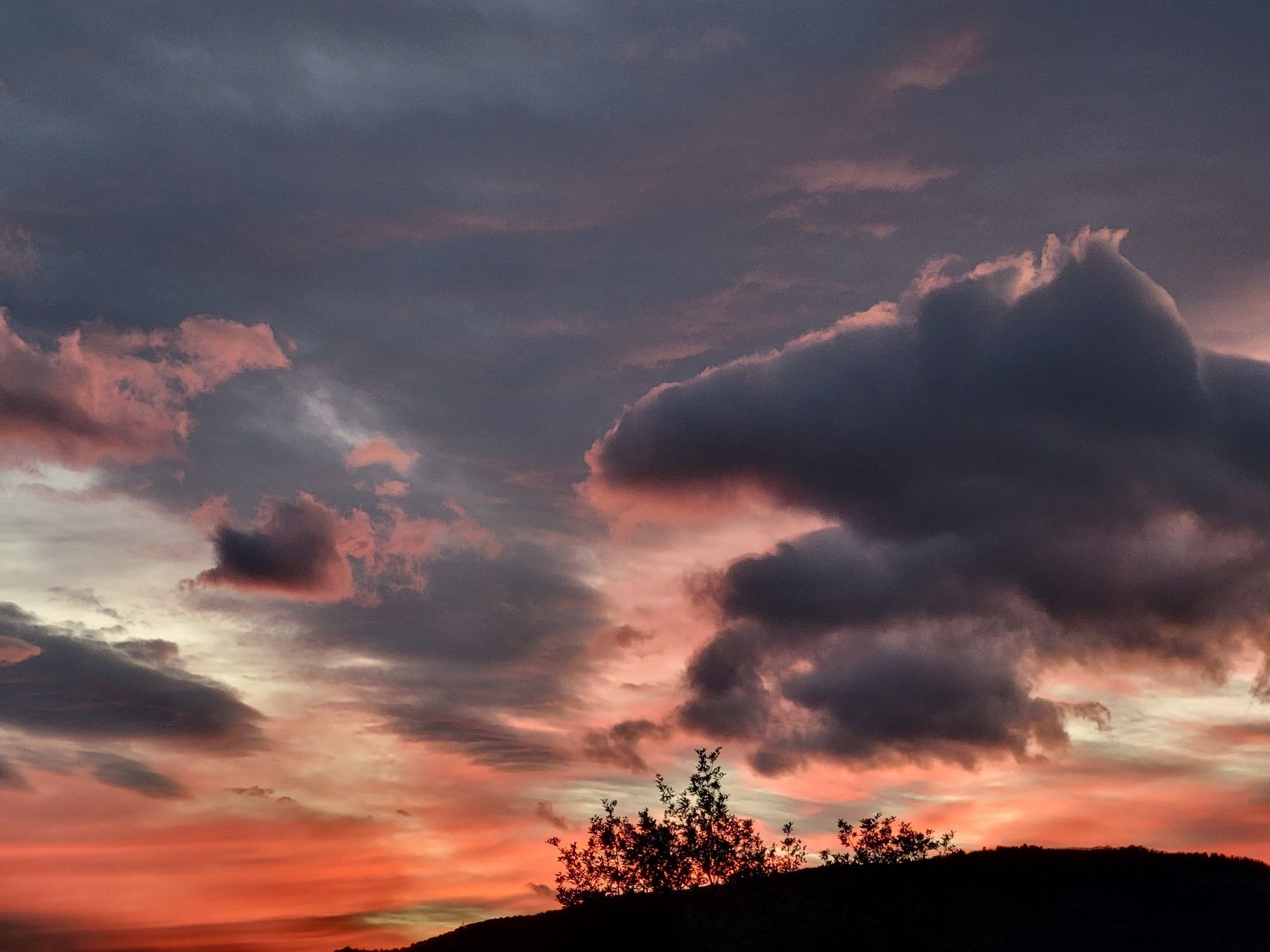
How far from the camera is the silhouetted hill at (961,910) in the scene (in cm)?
6831

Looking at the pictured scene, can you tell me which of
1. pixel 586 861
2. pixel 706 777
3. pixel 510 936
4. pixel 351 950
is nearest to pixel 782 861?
pixel 706 777

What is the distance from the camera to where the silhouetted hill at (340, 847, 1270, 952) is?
224ft

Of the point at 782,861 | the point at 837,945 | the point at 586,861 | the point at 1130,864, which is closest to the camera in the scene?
the point at 837,945

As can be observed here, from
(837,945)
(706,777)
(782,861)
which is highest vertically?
(706,777)

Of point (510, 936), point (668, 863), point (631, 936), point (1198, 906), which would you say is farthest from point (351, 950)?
point (1198, 906)

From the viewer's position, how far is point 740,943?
67.6 m

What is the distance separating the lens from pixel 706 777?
7806 centimetres

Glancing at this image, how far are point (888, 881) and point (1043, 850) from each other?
45814 millimetres

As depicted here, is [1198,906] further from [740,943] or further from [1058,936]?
[740,943]

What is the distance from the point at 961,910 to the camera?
93.1 m

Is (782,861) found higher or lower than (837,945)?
higher

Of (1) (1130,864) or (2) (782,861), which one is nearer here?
(2) (782,861)

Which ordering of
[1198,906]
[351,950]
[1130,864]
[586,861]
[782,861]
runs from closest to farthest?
[782,861] < [586,861] < [1198,906] < [1130,864] < [351,950]

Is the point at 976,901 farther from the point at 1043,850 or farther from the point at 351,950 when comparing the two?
the point at 351,950
